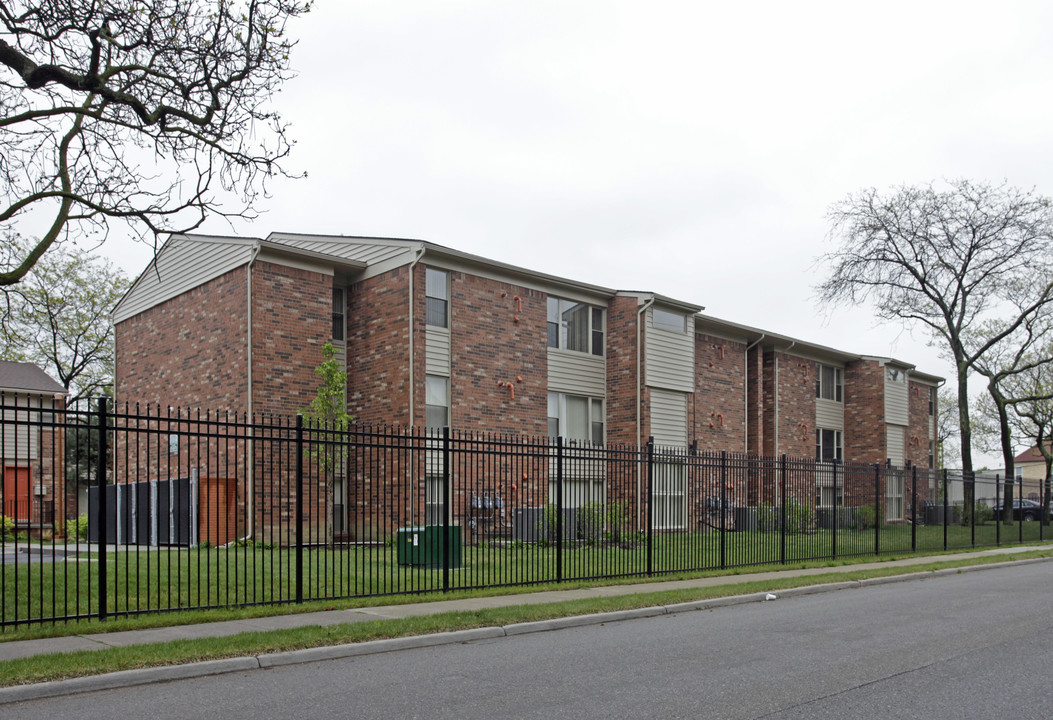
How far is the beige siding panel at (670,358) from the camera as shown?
92.1 feet

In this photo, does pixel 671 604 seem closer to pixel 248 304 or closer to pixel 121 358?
pixel 248 304

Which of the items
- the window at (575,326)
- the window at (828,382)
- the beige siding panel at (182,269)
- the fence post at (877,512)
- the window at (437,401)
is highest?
the beige siding panel at (182,269)

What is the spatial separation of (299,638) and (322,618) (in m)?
1.53

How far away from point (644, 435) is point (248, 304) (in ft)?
39.9

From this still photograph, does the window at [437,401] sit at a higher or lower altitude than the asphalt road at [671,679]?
higher

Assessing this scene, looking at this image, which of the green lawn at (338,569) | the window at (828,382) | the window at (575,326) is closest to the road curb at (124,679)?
the green lawn at (338,569)

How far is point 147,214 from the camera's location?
13.9m

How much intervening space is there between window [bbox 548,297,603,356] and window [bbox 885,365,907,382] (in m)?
17.5

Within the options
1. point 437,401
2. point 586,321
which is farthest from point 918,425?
point 437,401

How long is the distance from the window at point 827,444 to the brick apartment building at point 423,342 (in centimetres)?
689

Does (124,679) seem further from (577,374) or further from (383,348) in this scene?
(577,374)

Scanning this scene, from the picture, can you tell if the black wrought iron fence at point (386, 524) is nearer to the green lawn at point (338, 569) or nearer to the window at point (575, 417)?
the green lawn at point (338, 569)

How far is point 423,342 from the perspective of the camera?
2319 centimetres

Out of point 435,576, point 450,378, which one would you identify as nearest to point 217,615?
point 435,576
